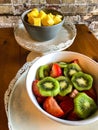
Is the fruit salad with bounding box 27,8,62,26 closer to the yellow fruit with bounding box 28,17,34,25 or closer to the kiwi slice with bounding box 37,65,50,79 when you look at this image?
the yellow fruit with bounding box 28,17,34,25

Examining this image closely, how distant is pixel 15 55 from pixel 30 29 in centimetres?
14

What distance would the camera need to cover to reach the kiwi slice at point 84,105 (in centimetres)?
48

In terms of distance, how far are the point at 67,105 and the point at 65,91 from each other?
1.5 inches

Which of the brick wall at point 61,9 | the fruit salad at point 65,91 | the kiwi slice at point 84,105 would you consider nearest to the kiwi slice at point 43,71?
the fruit salad at point 65,91

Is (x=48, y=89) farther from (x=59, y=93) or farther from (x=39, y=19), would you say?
(x=39, y=19)

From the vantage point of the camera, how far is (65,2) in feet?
3.24

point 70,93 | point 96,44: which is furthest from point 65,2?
point 70,93

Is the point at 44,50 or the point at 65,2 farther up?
the point at 65,2

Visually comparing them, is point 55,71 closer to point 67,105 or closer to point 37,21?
point 67,105

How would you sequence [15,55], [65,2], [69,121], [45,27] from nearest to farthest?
[69,121] < [45,27] < [15,55] < [65,2]

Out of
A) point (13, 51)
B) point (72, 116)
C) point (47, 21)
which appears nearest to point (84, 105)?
point (72, 116)

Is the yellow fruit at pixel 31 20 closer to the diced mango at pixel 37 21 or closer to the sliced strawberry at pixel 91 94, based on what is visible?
the diced mango at pixel 37 21

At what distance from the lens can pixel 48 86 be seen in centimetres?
53

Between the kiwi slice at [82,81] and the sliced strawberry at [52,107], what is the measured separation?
0.27 feet
